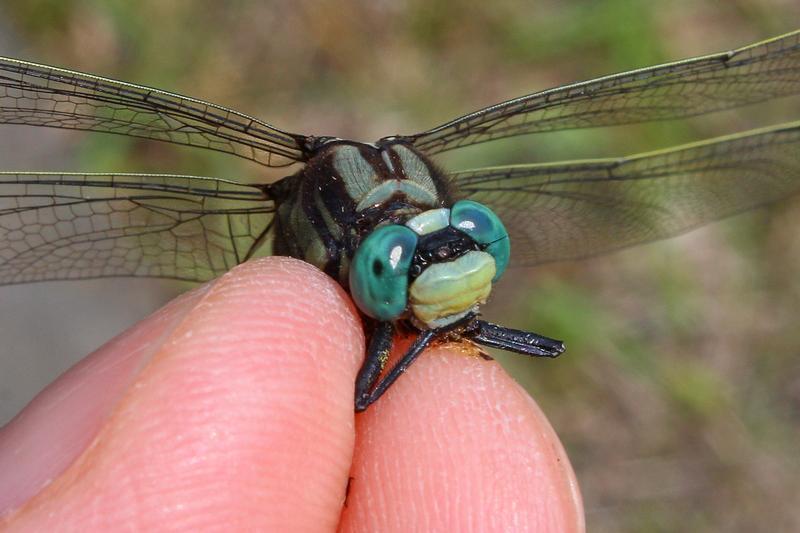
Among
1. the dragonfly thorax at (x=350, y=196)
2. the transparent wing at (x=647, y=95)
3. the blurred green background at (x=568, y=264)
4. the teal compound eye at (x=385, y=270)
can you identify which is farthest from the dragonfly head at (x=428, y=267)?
the blurred green background at (x=568, y=264)

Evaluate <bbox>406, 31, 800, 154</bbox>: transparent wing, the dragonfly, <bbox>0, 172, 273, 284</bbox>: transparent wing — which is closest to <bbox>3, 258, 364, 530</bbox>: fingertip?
the dragonfly

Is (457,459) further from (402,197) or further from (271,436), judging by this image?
(402,197)

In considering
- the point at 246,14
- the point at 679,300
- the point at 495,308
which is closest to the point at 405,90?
the point at 246,14

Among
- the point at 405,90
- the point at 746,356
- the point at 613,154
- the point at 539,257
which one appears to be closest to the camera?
the point at 539,257

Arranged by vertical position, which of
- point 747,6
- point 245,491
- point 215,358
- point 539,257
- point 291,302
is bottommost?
point 245,491

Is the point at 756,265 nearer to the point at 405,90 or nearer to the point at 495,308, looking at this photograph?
the point at 495,308

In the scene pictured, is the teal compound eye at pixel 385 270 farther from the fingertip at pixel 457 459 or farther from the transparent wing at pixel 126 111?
the transparent wing at pixel 126 111

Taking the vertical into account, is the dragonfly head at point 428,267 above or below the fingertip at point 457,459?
above
